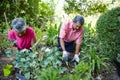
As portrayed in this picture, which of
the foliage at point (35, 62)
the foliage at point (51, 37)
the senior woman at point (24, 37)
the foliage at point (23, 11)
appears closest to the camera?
the foliage at point (35, 62)

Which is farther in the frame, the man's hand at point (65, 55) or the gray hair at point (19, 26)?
the man's hand at point (65, 55)

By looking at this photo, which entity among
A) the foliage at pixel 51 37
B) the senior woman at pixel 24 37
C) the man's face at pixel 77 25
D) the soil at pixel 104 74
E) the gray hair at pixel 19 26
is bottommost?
the soil at pixel 104 74

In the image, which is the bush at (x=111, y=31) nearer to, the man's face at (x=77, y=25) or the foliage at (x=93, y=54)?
the foliage at (x=93, y=54)

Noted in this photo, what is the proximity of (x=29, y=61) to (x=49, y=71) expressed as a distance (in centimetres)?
51

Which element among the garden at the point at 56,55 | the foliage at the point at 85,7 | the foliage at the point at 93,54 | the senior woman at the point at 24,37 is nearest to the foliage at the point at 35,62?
the garden at the point at 56,55

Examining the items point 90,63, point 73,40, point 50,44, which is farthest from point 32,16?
point 90,63

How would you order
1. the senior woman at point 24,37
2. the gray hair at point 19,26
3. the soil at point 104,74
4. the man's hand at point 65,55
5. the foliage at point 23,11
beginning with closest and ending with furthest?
the gray hair at point 19,26 → the soil at point 104,74 → the senior woman at point 24,37 → the man's hand at point 65,55 → the foliage at point 23,11

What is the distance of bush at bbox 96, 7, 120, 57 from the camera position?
4998 millimetres

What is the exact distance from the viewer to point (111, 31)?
5.08 meters

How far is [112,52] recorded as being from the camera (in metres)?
5.04

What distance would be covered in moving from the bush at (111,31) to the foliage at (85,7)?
519 centimetres

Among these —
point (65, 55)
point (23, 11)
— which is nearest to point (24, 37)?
point (65, 55)

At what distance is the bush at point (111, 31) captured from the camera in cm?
500

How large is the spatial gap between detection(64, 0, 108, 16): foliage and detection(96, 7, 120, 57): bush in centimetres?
519
